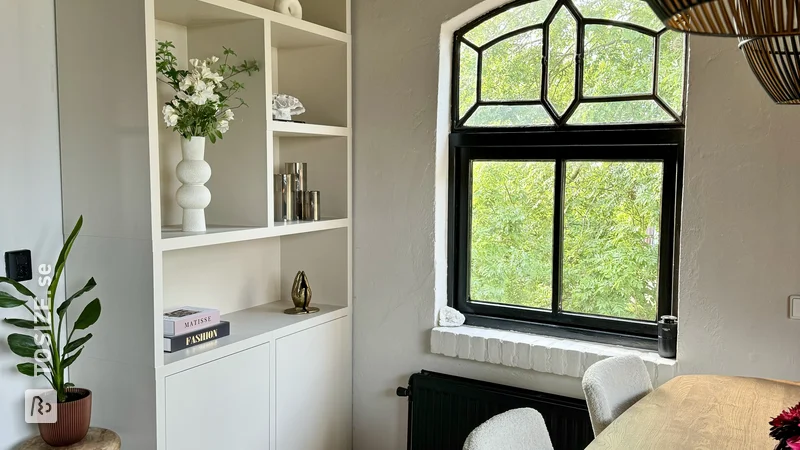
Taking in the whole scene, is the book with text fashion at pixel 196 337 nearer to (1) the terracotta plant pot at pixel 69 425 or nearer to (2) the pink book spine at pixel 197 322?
(2) the pink book spine at pixel 197 322

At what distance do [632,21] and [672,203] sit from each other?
2.29 feet

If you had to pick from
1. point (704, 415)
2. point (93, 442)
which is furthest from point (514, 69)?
point (93, 442)

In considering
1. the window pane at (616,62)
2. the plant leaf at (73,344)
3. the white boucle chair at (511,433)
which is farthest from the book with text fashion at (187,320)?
the window pane at (616,62)

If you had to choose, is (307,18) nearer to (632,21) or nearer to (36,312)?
(632,21)

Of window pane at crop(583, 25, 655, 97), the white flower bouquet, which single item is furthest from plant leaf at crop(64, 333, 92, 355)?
window pane at crop(583, 25, 655, 97)

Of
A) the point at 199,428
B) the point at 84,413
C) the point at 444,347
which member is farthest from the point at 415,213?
the point at 84,413

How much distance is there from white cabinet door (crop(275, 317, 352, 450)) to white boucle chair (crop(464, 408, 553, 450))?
130cm

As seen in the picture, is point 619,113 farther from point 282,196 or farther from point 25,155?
point 25,155

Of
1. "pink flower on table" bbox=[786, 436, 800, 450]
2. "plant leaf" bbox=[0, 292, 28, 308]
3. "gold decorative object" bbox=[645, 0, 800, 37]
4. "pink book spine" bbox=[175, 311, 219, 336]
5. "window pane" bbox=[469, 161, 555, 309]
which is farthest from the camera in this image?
"window pane" bbox=[469, 161, 555, 309]

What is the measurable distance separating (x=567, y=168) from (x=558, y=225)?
0.23 metres

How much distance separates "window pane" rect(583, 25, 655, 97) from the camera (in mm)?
2611

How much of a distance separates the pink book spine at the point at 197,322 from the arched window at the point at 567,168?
1042 mm

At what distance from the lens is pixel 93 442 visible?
7.27ft

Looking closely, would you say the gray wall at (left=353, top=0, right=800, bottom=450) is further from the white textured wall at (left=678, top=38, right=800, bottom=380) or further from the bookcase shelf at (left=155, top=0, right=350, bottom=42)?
the bookcase shelf at (left=155, top=0, right=350, bottom=42)
